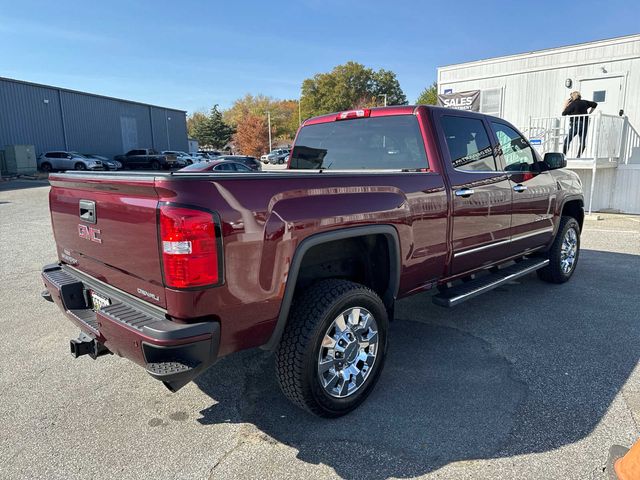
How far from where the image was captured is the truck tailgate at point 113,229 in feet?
7.75

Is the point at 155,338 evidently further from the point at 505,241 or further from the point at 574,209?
the point at 574,209

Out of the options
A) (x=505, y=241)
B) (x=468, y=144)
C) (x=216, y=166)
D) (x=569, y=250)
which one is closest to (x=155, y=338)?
(x=468, y=144)

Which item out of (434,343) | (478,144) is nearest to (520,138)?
(478,144)

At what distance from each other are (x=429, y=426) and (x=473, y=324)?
186 cm

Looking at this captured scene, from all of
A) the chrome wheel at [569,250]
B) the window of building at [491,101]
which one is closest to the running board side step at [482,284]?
the chrome wheel at [569,250]

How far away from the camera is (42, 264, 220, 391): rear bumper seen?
222cm

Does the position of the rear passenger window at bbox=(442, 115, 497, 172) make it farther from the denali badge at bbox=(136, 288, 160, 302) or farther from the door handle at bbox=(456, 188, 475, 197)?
the denali badge at bbox=(136, 288, 160, 302)

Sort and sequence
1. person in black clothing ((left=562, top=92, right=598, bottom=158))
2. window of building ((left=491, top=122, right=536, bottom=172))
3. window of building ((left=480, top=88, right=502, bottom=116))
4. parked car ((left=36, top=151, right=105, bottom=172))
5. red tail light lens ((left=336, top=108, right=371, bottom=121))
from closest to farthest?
red tail light lens ((left=336, top=108, right=371, bottom=121)), window of building ((left=491, top=122, right=536, bottom=172)), person in black clothing ((left=562, top=92, right=598, bottom=158)), window of building ((left=480, top=88, right=502, bottom=116)), parked car ((left=36, top=151, right=105, bottom=172))

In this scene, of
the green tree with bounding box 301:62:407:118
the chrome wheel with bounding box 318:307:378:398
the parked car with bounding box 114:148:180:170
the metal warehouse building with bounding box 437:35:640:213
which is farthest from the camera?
the green tree with bounding box 301:62:407:118

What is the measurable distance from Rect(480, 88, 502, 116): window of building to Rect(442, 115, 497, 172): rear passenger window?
1140cm

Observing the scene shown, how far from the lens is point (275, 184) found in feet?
Result: 8.20

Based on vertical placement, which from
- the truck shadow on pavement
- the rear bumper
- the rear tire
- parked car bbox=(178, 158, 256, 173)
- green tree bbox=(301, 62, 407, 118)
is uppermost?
green tree bbox=(301, 62, 407, 118)

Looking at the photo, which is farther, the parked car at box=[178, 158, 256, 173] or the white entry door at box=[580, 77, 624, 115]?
the parked car at box=[178, 158, 256, 173]

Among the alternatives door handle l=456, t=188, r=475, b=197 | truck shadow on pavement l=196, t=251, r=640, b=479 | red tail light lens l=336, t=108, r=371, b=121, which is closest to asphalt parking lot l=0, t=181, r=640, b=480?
truck shadow on pavement l=196, t=251, r=640, b=479
